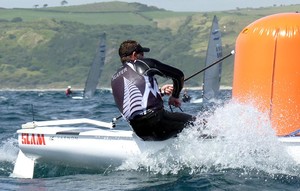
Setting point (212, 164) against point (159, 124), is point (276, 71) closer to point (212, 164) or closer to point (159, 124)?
point (212, 164)

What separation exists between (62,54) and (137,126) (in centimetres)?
15314

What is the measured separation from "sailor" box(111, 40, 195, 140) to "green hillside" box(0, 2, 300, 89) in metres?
125

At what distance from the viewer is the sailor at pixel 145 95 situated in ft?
25.3

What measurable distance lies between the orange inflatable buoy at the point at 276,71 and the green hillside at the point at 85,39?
124 metres

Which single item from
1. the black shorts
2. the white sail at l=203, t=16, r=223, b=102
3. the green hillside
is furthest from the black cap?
the green hillside

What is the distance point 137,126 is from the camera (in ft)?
25.7

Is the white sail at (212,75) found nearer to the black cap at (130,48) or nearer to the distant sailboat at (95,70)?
the distant sailboat at (95,70)

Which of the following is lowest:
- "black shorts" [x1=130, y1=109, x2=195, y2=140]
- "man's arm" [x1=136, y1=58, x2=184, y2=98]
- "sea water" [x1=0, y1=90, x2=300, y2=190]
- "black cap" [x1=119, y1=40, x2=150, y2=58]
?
"sea water" [x1=0, y1=90, x2=300, y2=190]

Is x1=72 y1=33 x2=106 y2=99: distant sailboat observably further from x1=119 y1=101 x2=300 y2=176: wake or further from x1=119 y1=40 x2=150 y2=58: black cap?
A: x1=119 y1=101 x2=300 y2=176: wake

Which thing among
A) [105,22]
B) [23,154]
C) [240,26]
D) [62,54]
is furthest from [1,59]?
[23,154]

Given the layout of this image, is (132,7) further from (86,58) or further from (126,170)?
(126,170)

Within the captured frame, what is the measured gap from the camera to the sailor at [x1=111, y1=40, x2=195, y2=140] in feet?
25.3

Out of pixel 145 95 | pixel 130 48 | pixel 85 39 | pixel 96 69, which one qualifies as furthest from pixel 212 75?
pixel 85 39

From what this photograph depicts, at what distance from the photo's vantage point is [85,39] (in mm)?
164000
